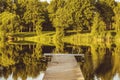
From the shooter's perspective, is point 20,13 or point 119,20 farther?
point 20,13

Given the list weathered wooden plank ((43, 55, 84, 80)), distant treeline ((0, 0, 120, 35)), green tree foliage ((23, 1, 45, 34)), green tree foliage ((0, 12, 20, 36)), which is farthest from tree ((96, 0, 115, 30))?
weathered wooden plank ((43, 55, 84, 80))

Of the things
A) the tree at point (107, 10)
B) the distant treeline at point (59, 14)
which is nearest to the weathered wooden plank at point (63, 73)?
the distant treeline at point (59, 14)

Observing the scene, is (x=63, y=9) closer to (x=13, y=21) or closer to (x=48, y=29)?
(x=48, y=29)

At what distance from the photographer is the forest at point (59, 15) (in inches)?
2820

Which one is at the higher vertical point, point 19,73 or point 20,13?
point 20,13

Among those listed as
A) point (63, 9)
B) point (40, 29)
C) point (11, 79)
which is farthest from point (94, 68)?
point (63, 9)

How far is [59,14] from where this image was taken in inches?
2886

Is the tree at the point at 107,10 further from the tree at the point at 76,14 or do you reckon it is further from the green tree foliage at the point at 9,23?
the green tree foliage at the point at 9,23

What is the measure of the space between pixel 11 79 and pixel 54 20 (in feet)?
177

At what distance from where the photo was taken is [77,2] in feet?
252

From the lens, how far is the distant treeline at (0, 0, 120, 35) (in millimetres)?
72562

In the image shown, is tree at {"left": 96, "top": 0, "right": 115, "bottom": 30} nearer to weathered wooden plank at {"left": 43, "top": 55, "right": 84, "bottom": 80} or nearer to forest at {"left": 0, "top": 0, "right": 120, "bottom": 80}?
forest at {"left": 0, "top": 0, "right": 120, "bottom": 80}

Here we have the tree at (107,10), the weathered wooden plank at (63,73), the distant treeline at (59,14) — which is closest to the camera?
the weathered wooden plank at (63,73)

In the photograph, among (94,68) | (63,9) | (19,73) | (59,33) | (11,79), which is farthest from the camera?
(63,9)
